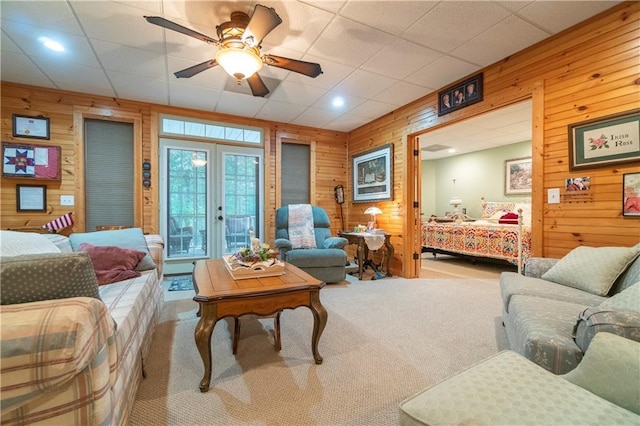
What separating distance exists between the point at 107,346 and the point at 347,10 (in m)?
2.65

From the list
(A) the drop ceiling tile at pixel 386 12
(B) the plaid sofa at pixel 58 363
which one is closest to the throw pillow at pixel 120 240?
(B) the plaid sofa at pixel 58 363

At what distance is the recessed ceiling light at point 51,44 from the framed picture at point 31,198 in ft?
6.07

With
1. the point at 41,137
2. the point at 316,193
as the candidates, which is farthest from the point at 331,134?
the point at 41,137

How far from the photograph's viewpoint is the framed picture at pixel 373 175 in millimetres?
4492

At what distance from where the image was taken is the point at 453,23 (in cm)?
232

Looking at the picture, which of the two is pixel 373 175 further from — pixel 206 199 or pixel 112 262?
pixel 112 262

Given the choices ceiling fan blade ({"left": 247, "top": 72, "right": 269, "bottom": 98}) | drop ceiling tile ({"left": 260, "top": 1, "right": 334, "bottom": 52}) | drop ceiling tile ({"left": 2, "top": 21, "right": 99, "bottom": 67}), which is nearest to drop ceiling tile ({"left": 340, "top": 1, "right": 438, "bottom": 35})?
drop ceiling tile ({"left": 260, "top": 1, "right": 334, "bottom": 52})

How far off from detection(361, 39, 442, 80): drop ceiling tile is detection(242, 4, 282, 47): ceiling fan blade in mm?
1290

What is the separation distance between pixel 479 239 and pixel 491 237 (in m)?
0.22

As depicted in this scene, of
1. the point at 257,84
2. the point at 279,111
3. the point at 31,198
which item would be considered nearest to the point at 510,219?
the point at 279,111

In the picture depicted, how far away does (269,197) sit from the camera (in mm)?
4875

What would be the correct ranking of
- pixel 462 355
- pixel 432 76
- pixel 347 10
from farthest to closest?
pixel 432 76 → pixel 347 10 → pixel 462 355

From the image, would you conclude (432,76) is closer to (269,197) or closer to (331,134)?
(331,134)

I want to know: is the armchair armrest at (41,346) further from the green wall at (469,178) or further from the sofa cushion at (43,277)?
the green wall at (469,178)
